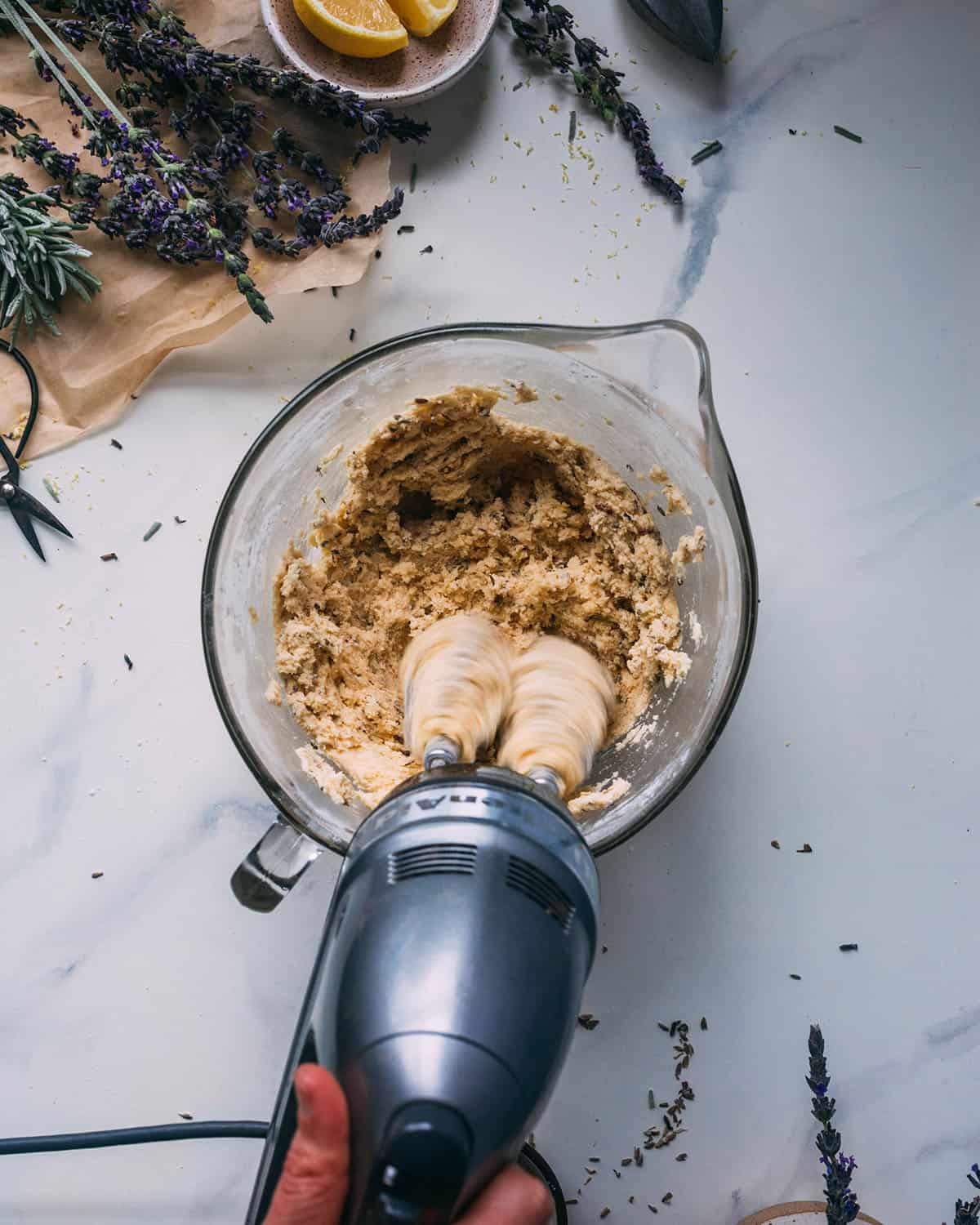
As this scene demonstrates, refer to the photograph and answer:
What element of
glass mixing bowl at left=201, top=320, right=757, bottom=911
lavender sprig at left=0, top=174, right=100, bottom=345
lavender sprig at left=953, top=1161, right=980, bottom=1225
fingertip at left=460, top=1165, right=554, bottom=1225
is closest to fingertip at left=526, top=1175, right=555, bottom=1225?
fingertip at left=460, top=1165, right=554, bottom=1225

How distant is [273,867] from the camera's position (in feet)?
2.83

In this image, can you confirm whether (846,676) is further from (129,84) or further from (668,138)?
(129,84)

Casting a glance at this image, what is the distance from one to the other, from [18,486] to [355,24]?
21.4 inches

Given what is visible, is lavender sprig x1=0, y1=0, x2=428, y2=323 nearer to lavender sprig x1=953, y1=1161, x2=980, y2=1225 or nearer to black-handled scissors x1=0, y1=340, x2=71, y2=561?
black-handled scissors x1=0, y1=340, x2=71, y2=561

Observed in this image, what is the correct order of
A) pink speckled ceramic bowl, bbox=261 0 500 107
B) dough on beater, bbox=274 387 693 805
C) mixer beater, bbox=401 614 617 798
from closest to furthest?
mixer beater, bbox=401 614 617 798, dough on beater, bbox=274 387 693 805, pink speckled ceramic bowl, bbox=261 0 500 107

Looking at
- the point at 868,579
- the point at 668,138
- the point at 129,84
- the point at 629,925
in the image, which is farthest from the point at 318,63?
the point at 629,925

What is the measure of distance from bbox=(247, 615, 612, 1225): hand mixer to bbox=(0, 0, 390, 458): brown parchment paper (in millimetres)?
544

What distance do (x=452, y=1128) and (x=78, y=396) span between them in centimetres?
79

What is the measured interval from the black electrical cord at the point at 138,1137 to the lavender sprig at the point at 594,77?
98cm

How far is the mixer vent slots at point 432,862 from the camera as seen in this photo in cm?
64

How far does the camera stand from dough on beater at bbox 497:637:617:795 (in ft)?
2.74

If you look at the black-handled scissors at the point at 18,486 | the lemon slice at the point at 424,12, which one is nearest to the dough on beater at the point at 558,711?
the black-handled scissors at the point at 18,486

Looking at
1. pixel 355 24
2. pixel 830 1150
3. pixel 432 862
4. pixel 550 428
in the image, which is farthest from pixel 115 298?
pixel 830 1150

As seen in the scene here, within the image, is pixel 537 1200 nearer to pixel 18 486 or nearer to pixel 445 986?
pixel 445 986
